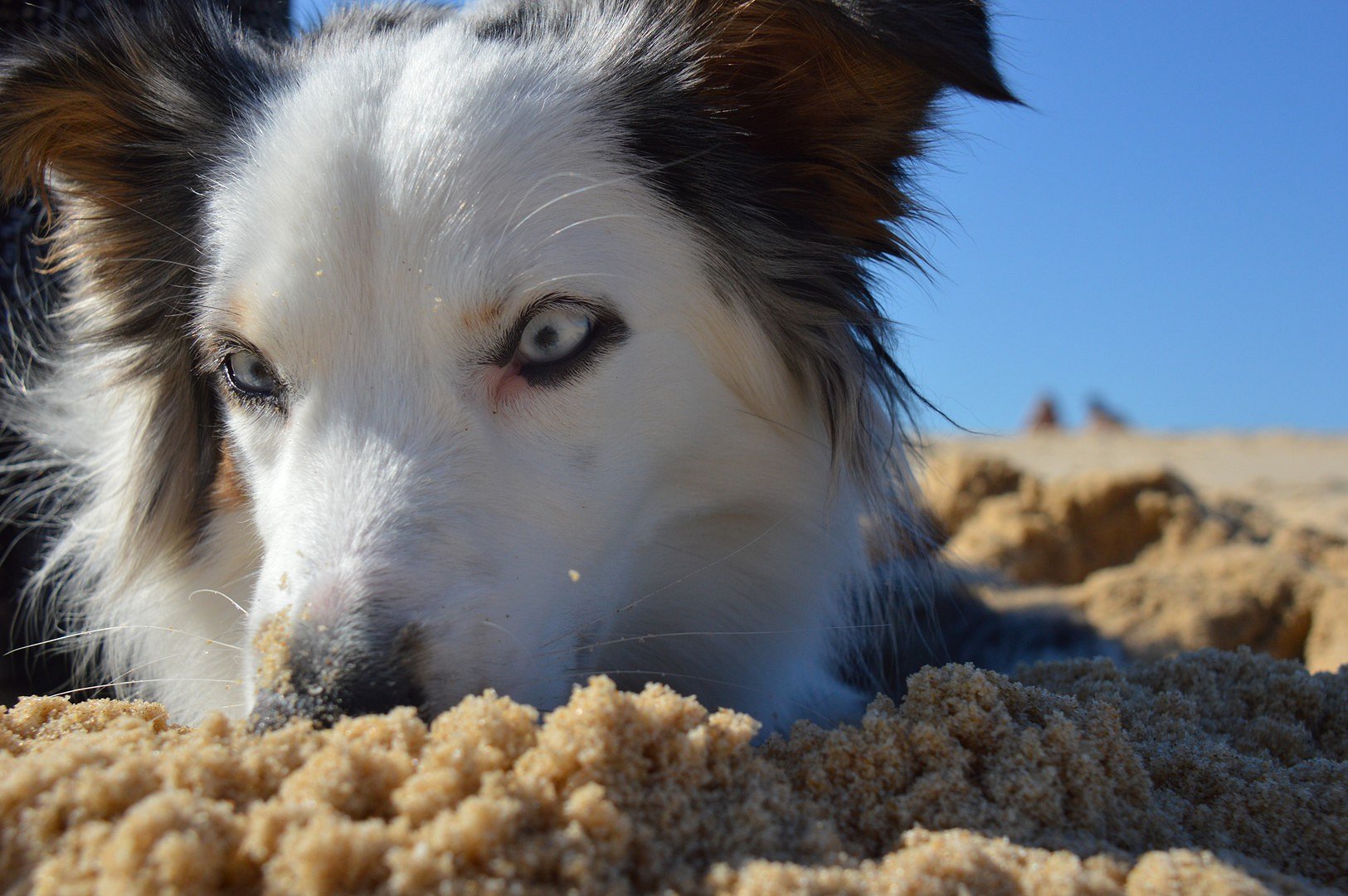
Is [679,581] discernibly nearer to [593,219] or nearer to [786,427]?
[786,427]

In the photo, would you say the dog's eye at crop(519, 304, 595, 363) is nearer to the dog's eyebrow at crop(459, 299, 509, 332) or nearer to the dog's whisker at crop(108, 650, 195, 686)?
the dog's eyebrow at crop(459, 299, 509, 332)

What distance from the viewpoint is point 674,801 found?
1.20m

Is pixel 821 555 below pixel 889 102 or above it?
below

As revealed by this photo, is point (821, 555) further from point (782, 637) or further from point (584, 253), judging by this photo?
point (584, 253)

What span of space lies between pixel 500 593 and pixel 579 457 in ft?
1.19

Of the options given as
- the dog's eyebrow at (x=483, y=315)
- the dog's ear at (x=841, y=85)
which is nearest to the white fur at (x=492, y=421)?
the dog's eyebrow at (x=483, y=315)

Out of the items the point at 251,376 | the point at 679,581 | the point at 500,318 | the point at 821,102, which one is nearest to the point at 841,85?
the point at 821,102

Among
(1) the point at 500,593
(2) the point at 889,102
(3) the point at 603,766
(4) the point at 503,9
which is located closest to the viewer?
(3) the point at 603,766

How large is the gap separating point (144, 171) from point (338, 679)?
5.29 feet

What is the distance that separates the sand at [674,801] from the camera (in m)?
1.06

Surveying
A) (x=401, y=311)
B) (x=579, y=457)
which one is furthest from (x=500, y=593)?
(x=401, y=311)

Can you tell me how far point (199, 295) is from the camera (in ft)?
7.51

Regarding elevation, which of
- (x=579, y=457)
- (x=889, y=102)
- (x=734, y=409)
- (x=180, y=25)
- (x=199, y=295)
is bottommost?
(x=579, y=457)

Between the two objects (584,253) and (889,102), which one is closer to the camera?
(584,253)
